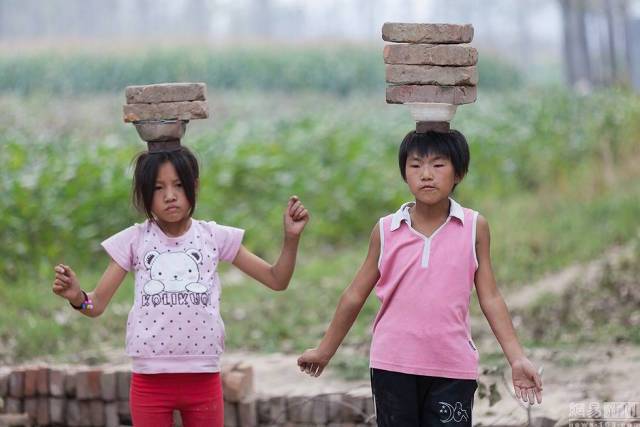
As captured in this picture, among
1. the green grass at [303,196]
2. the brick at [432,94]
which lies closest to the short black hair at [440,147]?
the brick at [432,94]

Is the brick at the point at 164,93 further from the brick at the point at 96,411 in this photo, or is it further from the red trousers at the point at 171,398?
the brick at the point at 96,411

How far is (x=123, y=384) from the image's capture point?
5.04 meters

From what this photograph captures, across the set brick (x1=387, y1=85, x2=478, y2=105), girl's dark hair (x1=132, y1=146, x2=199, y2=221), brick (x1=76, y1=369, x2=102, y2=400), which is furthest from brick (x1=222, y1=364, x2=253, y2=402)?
brick (x1=387, y1=85, x2=478, y2=105)

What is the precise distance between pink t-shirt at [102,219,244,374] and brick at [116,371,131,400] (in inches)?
48.5

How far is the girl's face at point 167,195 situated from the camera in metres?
3.79

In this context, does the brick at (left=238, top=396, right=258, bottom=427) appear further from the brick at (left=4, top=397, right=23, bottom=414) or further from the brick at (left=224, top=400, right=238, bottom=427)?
the brick at (left=4, top=397, right=23, bottom=414)

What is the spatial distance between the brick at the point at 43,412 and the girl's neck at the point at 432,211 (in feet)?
7.63

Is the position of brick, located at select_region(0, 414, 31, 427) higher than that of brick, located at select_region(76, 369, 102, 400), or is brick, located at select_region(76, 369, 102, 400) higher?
brick, located at select_region(76, 369, 102, 400)

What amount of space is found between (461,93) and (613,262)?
211 inches

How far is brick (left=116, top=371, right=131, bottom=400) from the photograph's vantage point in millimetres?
5016

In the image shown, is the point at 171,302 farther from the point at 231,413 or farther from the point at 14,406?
the point at 14,406

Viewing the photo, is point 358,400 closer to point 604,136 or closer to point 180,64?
point 604,136

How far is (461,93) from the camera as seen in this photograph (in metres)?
3.66

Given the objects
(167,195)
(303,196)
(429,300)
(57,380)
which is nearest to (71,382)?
(57,380)
